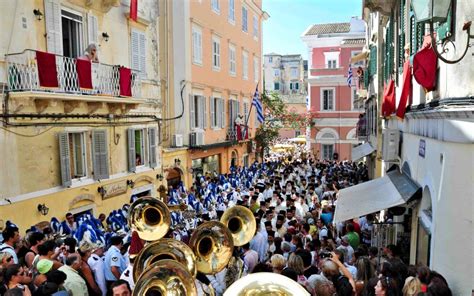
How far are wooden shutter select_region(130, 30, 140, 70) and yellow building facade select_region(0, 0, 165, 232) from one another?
36 millimetres

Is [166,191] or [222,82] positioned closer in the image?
[166,191]

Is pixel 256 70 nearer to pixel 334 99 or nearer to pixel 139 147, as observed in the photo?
pixel 334 99

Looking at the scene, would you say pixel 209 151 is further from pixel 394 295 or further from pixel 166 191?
pixel 394 295

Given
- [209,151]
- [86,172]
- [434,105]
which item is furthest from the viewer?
[209,151]

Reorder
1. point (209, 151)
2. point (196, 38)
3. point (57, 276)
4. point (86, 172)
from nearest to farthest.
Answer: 1. point (57, 276)
2. point (86, 172)
3. point (196, 38)
4. point (209, 151)

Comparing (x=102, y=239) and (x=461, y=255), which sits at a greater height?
(x=461, y=255)

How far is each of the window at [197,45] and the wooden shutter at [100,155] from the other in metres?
8.70

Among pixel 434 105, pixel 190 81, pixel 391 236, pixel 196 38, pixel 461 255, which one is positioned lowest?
pixel 391 236

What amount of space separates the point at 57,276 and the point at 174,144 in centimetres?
1434

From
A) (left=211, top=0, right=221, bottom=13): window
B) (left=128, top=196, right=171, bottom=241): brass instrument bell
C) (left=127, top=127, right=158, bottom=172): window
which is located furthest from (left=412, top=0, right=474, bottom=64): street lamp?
(left=211, top=0, right=221, bottom=13): window

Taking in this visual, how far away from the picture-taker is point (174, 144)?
19.8 meters

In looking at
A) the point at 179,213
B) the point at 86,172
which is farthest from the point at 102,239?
the point at 86,172

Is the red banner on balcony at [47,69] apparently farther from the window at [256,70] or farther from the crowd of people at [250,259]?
the window at [256,70]

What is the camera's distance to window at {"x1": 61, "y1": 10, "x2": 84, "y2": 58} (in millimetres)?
12867
